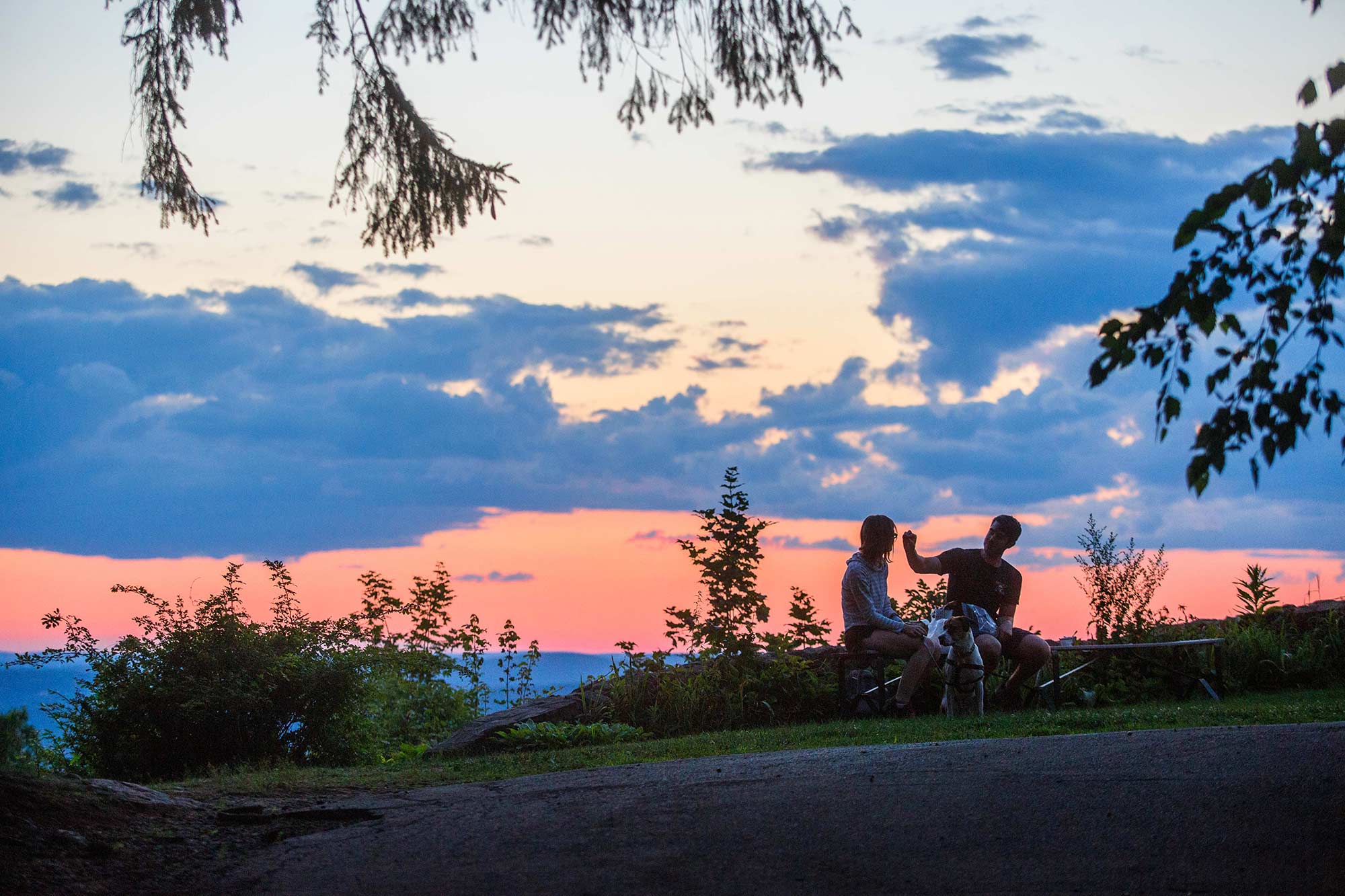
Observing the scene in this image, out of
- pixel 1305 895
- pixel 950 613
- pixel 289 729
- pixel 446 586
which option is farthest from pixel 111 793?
pixel 446 586

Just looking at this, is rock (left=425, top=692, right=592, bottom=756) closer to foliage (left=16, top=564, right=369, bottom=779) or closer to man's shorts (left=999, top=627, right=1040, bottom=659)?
foliage (left=16, top=564, right=369, bottom=779)

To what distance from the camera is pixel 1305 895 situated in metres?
4.46

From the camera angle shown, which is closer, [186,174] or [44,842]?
[44,842]

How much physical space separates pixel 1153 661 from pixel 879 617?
4.36m

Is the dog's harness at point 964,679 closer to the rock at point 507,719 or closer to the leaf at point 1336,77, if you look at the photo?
the rock at point 507,719

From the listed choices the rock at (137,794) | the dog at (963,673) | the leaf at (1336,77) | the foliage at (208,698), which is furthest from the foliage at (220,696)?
the leaf at (1336,77)

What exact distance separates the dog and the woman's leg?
0.49 ft

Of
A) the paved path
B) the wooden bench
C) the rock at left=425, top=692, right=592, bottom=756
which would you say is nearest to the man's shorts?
the wooden bench

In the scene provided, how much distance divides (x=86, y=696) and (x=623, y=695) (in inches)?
173

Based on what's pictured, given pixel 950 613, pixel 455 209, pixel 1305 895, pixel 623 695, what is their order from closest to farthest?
pixel 1305 895 → pixel 455 209 → pixel 950 613 → pixel 623 695

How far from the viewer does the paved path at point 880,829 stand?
4.58 metres

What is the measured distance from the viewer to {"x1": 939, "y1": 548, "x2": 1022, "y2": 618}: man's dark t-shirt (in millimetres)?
9727

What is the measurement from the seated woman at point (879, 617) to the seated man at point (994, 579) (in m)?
0.27

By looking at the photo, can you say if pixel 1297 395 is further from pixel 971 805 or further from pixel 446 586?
pixel 446 586
